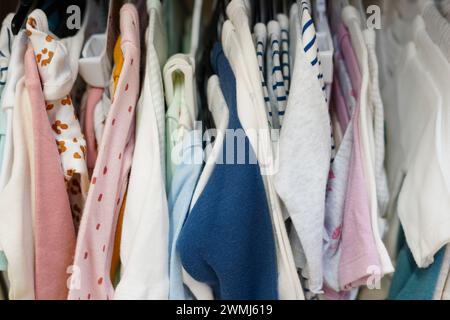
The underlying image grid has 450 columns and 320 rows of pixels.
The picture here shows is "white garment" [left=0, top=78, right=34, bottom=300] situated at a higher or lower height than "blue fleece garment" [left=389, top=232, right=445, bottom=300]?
higher

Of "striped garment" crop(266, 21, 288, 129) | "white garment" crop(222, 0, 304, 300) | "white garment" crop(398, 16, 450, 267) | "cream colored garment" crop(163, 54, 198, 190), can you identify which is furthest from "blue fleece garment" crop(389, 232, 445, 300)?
"cream colored garment" crop(163, 54, 198, 190)

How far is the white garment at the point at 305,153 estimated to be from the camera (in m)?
0.53

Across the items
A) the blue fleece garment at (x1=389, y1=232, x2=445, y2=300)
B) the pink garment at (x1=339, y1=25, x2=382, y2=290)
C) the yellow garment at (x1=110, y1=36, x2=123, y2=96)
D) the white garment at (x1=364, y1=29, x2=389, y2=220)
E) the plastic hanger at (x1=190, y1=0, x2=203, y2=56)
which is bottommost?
the blue fleece garment at (x1=389, y1=232, x2=445, y2=300)

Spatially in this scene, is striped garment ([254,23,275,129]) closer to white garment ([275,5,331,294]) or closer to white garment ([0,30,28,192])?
white garment ([275,5,331,294])

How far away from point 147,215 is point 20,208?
0.17 m

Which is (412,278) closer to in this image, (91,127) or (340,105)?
(340,105)

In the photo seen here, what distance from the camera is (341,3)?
2.26 ft

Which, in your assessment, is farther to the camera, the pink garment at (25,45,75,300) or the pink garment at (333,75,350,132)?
the pink garment at (333,75,350,132)

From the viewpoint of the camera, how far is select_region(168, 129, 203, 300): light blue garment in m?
0.56

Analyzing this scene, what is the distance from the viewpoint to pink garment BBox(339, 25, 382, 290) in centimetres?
57

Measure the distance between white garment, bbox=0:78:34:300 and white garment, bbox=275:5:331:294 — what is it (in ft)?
1.09

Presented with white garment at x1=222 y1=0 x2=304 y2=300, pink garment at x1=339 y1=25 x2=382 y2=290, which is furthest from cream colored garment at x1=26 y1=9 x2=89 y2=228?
pink garment at x1=339 y1=25 x2=382 y2=290
